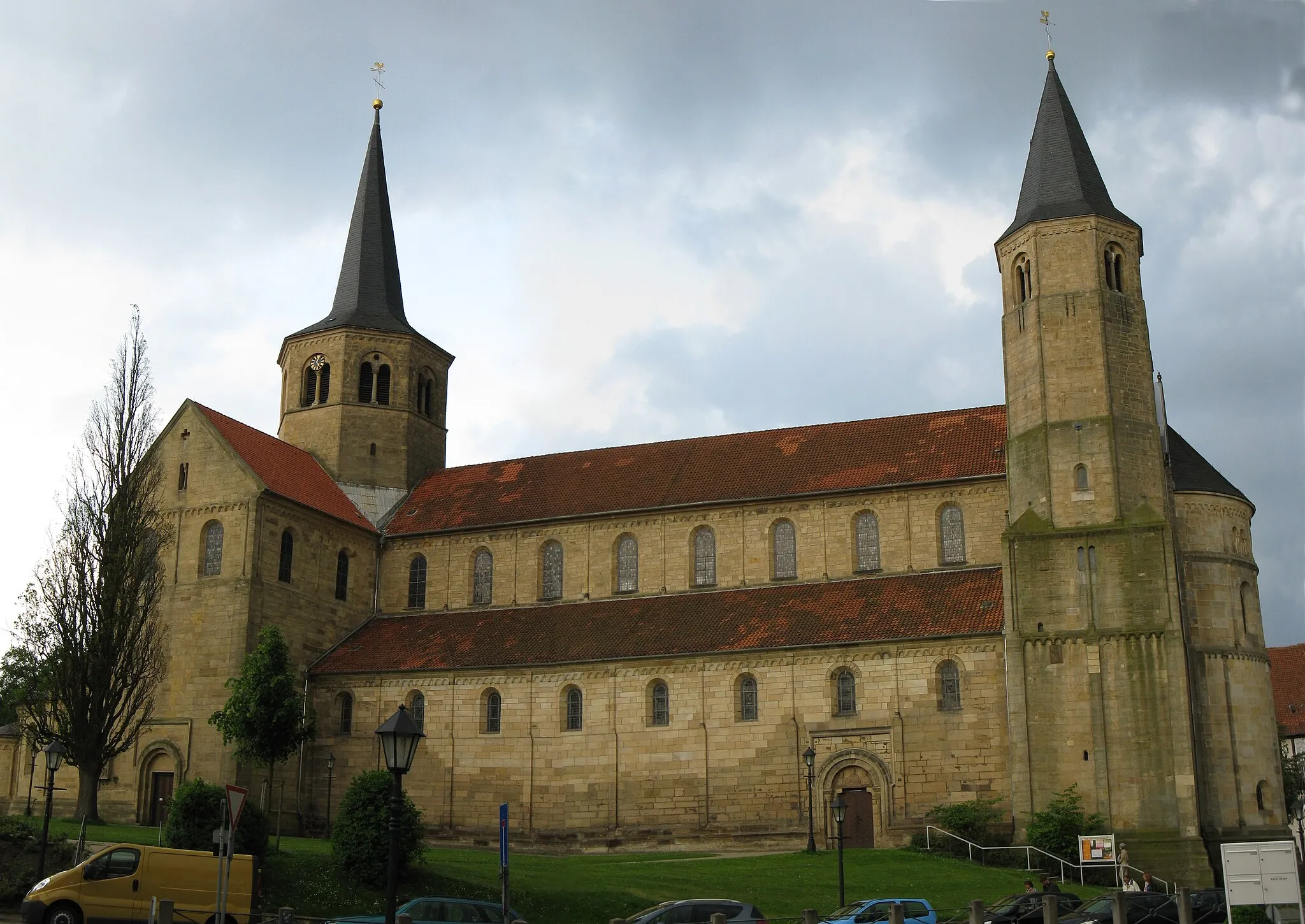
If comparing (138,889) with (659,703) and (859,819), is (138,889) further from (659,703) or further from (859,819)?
(859,819)

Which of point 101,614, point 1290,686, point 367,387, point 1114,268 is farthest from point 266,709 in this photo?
point 1290,686

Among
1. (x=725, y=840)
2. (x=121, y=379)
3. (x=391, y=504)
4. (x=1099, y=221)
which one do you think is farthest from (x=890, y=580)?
(x=121, y=379)

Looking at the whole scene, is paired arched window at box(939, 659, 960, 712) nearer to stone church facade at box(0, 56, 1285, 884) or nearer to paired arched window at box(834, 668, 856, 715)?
stone church facade at box(0, 56, 1285, 884)

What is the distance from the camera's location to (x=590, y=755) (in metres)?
51.1

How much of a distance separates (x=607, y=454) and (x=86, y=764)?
26809 mm

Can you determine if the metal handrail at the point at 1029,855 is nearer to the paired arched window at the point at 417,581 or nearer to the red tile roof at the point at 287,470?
the paired arched window at the point at 417,581

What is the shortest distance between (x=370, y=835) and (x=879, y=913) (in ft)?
40.6

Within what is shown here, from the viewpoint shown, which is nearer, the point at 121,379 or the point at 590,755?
the point at 121,379

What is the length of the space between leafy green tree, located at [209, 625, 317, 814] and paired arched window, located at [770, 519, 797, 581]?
19669 millimetres

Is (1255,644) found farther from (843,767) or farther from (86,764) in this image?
(86,764)

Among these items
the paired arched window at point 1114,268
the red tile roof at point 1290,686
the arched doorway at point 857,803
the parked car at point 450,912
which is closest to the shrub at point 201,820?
the parked car at point 450,912

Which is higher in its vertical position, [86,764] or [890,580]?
[890,580]

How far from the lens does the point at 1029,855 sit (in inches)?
1671

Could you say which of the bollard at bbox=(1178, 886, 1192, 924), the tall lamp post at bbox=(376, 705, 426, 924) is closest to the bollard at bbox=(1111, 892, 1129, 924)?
the bollard at bbox=(1178, 886, 1192, 924)
